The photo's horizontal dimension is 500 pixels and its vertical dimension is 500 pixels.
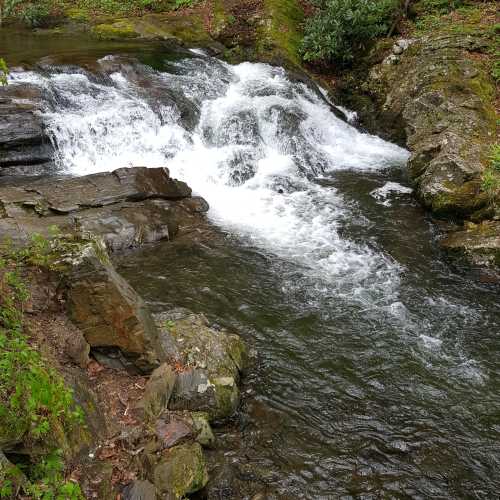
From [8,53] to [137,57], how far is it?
4392mm

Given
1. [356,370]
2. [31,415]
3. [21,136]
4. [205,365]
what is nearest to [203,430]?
[205,365]

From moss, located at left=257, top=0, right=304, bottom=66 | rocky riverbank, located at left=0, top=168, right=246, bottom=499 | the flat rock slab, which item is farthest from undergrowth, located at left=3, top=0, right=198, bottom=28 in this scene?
rocky riverbank, located at left=0, top=168, right=246, bottom=499

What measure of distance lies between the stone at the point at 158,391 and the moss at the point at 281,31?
15.1m

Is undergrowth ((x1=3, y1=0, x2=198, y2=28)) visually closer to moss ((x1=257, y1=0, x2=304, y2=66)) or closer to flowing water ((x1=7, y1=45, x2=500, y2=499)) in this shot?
moss ((x1=257, y1=0, x2=304, y2=66))

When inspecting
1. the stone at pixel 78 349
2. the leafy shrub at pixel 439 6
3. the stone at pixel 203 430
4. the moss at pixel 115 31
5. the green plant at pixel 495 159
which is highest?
the leafy shrub at pixel 439 6

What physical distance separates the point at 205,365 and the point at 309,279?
3.37m

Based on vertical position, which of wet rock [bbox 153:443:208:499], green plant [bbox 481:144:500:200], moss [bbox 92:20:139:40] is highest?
green plant [bbox 481:144:500:200]

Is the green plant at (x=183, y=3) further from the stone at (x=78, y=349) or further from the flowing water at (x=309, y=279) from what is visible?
the stone at (x=78, y=349)

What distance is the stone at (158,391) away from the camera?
200 inches

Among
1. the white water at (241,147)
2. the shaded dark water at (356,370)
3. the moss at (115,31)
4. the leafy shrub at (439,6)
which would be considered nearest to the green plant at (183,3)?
the moss at (115,31)

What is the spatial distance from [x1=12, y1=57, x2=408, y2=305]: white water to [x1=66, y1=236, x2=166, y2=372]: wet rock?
4389 mm

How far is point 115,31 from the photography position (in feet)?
65.1

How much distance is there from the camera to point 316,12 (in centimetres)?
2022

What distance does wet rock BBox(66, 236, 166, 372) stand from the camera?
5.37 m
